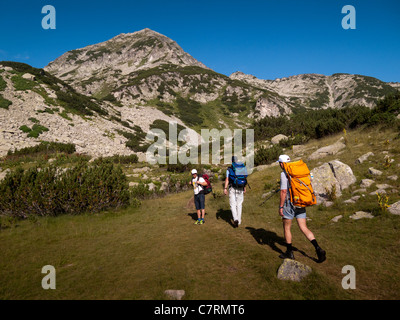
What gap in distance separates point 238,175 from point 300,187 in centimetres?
248

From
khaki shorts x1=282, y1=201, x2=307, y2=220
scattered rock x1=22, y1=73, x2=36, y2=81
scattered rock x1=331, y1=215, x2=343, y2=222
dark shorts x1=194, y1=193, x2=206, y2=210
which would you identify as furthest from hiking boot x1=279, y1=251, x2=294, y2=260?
scattered rock x1=22, y1=73, x2=36, y2=81

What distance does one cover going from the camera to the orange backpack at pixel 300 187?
14.5ft

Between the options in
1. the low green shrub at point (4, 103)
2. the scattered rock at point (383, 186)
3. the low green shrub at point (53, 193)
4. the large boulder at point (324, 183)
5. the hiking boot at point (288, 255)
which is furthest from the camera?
the low green shrub at point (4, 103)

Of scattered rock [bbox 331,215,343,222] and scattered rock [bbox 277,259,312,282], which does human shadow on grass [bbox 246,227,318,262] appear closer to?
scattered rock [bbox 277,259,312,282]

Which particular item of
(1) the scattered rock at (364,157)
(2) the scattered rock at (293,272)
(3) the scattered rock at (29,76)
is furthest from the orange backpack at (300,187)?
(3) the scattered rock at (29,76)

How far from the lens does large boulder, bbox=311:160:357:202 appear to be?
8.38 meters

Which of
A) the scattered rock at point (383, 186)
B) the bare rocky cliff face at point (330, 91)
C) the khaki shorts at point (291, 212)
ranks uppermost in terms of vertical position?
the bare rocky cliff face at point (330, 91)

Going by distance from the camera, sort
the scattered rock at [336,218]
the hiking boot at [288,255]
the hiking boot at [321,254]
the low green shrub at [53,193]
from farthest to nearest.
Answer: the low green shrub at [53,193] → the scattered rock at [336,218] → the hiking boot at [288,255] → the hiking boot at [321,254]

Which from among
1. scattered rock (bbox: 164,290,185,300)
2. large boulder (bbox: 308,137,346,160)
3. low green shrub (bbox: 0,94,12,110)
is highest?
low green shrub (bbox: 0,94,12,110)

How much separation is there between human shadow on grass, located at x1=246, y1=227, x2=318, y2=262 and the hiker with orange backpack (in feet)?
2.08

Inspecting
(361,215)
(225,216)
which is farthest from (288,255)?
(225,216)

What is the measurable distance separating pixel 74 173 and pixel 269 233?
8096 mm

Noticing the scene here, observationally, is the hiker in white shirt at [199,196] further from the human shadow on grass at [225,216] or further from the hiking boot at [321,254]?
the hiking boot at [321,254]

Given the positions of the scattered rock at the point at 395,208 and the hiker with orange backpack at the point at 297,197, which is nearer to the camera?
the hiker with orange backpack at the point at 297,197
